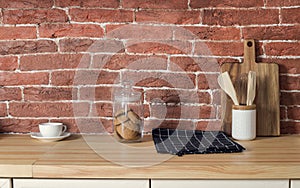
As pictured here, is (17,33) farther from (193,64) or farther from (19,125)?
(193,64)

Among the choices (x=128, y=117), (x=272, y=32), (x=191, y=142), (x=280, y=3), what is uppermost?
(x=280, y=3)

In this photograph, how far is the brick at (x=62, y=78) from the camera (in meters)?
2.01

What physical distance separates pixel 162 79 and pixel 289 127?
62cm

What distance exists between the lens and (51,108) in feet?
6.66

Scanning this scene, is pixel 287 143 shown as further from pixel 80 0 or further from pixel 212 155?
pixel 80 0

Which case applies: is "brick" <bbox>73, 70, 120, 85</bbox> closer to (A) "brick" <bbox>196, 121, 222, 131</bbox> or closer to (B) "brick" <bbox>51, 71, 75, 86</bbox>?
(B) "brick" <bbox>51, 71, 75, 86</bbox>

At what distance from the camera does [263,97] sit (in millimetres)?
1976

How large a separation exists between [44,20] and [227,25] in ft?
2.73

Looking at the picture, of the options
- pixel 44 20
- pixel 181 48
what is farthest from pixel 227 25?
pixel 44 20

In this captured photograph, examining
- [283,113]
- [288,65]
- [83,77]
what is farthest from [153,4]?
[283,113]

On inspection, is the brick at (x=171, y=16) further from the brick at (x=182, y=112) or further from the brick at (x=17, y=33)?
the brick at (x=17, y=33)

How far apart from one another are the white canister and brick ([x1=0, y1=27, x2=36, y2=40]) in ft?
3.18

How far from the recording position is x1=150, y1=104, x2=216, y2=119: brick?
2.03 meters

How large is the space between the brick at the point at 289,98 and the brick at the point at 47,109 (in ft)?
2.94
